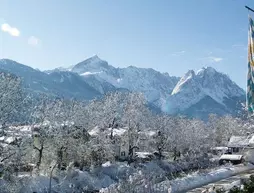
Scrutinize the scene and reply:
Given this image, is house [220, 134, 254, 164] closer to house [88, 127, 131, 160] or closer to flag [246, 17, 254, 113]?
house [88, 127, 131, 160]

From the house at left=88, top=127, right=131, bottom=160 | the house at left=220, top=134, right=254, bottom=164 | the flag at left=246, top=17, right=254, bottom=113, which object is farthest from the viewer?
the house at left=220, top=134, right=254, bottom=164

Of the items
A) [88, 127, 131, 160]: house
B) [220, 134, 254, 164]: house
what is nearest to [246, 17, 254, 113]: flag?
[88, 127, 131, 160]: house

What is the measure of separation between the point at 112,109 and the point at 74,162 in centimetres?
3087

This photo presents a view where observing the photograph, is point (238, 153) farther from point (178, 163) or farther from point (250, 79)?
point (250, 79)

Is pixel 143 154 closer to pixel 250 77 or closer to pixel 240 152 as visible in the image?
pixel 240 152

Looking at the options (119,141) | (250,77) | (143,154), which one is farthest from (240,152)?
(250,77)

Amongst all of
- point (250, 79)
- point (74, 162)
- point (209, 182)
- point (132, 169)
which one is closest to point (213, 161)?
point (209, 182)

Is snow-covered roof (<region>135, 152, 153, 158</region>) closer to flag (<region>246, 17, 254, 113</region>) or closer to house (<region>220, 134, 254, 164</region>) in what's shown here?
house (<region>220, 134, 254, 164</region>)

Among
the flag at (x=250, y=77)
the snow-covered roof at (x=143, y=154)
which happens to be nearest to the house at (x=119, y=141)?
the snow-covered roof at (x=143, y=154)

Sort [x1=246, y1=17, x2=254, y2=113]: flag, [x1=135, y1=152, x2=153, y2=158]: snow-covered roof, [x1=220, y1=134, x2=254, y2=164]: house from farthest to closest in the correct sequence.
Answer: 1. [x1=220, y1=134, x2=254, y2=164]: house
2. [x1=135, y1=152, x2=153, y2=158]: snow-covered roof
3. [x1=246, y1=17, x2=254, y2=113]: flag

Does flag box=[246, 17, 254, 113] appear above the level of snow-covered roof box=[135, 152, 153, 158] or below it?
above

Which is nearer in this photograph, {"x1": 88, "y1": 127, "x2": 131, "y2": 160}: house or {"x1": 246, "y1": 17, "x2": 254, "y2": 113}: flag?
{"x1": 246, "y1": 17, "x2": 254, "y2": 113}: flag

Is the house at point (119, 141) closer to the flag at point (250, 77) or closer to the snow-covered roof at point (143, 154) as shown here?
the snow-covered roof at point (143, 154)

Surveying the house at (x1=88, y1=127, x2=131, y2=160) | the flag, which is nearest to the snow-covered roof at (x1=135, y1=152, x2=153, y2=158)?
the house at (x1=88, y1=127, x2=131, y2=160)
